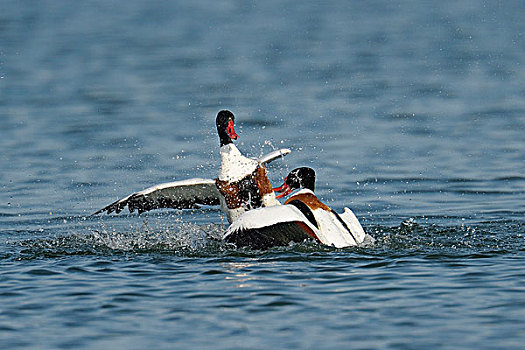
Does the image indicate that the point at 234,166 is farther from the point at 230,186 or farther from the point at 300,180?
the point at 300,180

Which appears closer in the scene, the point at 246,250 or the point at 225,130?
the point at 246,250

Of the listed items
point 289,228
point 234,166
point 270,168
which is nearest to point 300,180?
point 234,166

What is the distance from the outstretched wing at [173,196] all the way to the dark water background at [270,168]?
292mm

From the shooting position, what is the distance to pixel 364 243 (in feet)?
31.1

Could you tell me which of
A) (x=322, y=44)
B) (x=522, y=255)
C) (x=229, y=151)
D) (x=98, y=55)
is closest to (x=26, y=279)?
(x=229, y=151)

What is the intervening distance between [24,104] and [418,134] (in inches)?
314

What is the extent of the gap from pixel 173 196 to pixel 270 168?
436 cm

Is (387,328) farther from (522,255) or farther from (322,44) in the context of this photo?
(322,44)

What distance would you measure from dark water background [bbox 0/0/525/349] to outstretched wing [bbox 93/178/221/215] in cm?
29

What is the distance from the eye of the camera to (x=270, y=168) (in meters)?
14.6

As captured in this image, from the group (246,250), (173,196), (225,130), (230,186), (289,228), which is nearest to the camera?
(289,228)

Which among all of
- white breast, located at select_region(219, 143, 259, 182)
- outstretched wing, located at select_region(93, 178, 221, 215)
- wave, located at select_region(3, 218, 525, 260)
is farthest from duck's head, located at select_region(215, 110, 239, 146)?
wave, located at select_region(3, 218, 525, 260)

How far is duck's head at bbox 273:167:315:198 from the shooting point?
10117 millimetres

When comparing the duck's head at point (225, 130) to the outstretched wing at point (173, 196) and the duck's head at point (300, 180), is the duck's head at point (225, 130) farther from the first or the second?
the duck's head at point (300, 180)
